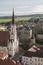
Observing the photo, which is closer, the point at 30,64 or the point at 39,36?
the point at 30,64

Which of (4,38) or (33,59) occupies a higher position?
(4,38)

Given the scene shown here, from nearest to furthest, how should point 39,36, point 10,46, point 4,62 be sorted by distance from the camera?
point 4,62 < point 10,46 < point 39,36

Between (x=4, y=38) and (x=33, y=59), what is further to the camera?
(x=4, y=38)

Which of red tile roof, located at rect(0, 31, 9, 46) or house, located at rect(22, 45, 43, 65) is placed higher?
red tile roof, located at rect(0, 31, 9, 46)

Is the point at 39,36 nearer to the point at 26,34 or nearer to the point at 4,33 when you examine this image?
the point at 26,34

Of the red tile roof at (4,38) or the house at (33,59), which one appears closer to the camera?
the house at (33,59)

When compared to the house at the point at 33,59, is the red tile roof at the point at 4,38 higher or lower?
higher

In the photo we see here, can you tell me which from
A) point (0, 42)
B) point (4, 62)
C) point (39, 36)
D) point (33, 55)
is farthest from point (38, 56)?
point (39, 36)

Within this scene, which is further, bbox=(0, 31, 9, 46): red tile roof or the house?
bbox=(0, 31, 9, 46): red tile roof

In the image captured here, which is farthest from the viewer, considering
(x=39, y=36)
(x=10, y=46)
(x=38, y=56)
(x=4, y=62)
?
(x=39, y=36)

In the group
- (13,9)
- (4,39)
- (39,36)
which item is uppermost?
(13,9)

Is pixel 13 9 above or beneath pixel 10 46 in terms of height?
above
